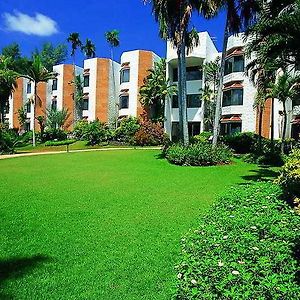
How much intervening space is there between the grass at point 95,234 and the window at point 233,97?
23.6 m

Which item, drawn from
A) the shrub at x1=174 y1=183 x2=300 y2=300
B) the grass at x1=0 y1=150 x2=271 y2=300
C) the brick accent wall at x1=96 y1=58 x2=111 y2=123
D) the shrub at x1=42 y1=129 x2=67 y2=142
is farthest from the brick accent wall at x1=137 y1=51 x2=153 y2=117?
the shrub at x1=174 y1=183 x2=300 y2=300

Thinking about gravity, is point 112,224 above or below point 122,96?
below

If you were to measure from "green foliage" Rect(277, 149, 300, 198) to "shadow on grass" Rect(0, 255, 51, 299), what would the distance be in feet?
18.4

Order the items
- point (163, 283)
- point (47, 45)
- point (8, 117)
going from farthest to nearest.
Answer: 1. point (47, 45)
2. point (8, 117)
3. point (163, 283)

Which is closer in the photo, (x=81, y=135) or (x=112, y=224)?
(x=112, y=224)

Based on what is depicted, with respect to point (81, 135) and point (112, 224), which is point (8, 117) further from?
point (112, 224)

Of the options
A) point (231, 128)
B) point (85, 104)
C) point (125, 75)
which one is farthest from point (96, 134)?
point (231, 128)

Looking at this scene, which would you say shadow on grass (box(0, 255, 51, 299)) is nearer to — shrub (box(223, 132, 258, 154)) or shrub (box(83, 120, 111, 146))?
shrub (box(223, 132, 258, 154))

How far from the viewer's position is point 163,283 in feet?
15.2

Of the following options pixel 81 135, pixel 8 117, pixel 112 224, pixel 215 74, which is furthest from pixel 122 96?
pixel 112 224

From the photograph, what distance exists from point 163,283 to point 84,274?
1.14 meters

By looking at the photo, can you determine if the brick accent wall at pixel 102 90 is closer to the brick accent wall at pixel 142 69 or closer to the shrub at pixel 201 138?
the brick accent wall at pixel 142 69

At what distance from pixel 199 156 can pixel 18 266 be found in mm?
15263

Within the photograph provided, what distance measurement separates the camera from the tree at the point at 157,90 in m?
42.4
